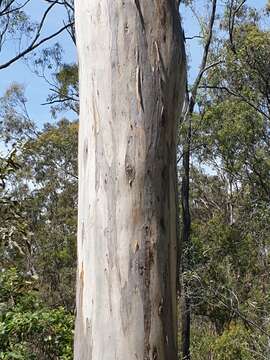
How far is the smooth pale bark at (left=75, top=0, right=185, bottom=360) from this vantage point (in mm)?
1500

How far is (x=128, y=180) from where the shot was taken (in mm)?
1548

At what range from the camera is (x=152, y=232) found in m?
1.53

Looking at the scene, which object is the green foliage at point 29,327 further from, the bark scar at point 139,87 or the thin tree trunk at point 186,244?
the thin tree trunk at point 186,244

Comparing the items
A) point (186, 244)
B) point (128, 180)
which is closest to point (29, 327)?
point (128, 180)

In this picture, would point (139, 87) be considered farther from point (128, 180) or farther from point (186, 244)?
point (186, 244)

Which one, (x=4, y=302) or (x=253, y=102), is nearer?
(x=4, y=302)

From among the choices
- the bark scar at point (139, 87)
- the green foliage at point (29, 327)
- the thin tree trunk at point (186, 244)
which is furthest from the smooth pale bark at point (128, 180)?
the thin tree trunk at point (186, 244)

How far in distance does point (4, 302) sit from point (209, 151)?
8407mm

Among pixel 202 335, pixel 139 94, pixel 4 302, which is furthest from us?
pixel 202 335

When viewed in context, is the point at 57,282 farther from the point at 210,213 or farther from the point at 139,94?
the point at 139,94

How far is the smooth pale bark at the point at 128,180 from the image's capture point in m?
1.50

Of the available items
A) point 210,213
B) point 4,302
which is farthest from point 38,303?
point 210,213

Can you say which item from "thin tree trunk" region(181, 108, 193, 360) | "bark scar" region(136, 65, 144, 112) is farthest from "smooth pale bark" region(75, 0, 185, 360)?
"thin tree trunk" region(181, 108, 193, 360)

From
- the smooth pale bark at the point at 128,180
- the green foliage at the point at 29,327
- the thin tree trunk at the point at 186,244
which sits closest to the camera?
the smooth pale bark at the point at 128,180
